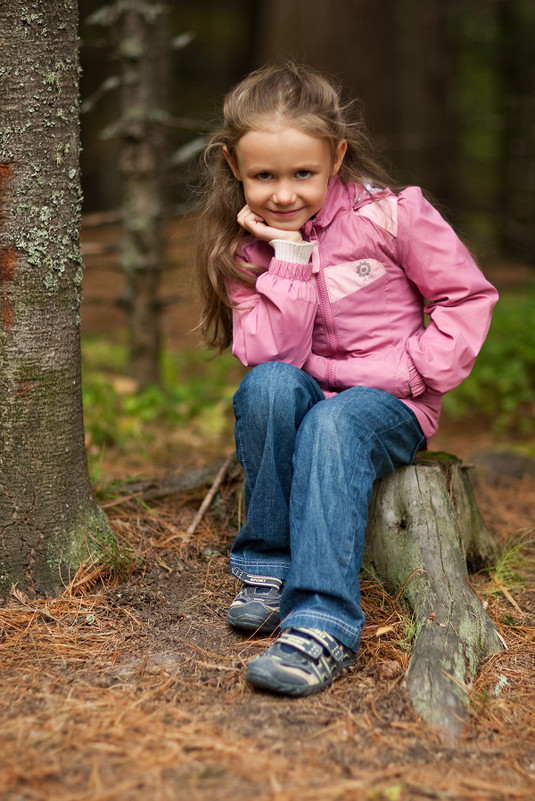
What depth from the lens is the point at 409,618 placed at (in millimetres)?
2285

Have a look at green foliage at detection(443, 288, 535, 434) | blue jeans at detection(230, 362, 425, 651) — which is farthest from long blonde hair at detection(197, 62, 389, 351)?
green foliage at detection(443, 288, 535, 434)

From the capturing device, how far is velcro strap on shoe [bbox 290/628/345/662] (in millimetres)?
1956

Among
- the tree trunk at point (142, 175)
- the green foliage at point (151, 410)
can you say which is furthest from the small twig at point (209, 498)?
the tree trunk at point (142, 175)


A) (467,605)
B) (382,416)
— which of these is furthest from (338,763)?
(382,416)

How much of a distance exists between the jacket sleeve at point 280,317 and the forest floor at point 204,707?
796mm

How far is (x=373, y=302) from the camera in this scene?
2457 millimetres

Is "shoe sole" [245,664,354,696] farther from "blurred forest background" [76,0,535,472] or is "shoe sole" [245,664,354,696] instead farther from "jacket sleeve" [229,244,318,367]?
"blurred forest background" [76,0,535,472]

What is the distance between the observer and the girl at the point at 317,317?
2150 mm

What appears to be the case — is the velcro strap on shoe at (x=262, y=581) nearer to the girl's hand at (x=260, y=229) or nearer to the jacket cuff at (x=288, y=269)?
the jacket cuff at (x=288, y=269)

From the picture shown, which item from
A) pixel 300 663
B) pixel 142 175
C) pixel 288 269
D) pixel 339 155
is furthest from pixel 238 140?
Result: pixel 142 175

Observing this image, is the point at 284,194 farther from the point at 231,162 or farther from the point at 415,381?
the point at 415,381

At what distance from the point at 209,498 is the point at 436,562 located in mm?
956

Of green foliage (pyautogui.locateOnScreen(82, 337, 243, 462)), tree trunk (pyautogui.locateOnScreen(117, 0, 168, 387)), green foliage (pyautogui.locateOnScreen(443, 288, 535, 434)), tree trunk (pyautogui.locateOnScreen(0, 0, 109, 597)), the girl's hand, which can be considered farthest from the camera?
green foliage (pyautogui.locateOnScreen(443, 288, 535, 434))

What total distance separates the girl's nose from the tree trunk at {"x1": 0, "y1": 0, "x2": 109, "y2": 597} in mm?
626
